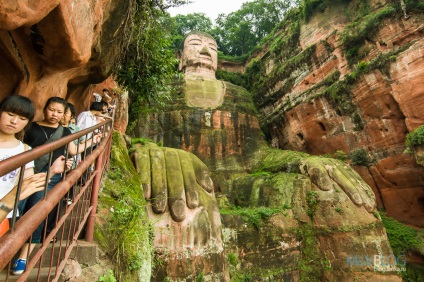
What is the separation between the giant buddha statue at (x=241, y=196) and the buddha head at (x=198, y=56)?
5.64 ft

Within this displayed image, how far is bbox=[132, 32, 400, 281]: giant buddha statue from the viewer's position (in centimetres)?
713

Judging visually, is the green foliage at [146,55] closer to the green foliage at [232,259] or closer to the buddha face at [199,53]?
the green foliage at [232,259]

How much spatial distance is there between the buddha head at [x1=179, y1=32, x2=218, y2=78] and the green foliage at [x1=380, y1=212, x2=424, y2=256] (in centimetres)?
1351

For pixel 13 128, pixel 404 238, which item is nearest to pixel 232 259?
pixel 404 238

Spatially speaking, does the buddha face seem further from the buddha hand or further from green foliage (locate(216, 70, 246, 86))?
the buddha hand

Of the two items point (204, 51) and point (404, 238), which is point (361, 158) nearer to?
point (404, 238)

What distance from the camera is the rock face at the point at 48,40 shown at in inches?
94.5

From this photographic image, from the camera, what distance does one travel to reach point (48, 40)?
9.92 ft

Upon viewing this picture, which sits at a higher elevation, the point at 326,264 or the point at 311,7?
the point at 311,7

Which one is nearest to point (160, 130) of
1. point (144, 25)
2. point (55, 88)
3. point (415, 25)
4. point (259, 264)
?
point (259, 264)

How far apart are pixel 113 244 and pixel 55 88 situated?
7.96 ft

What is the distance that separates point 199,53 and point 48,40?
673 inches

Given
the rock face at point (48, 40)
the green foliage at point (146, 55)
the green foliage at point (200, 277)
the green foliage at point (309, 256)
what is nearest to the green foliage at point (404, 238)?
the green foliage at point (309, 256)

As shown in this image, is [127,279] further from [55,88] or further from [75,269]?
[55,88]
